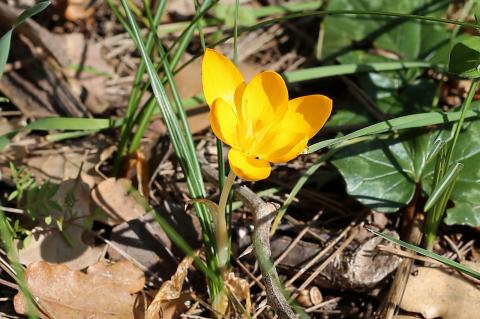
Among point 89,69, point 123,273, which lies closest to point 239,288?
point 123,273

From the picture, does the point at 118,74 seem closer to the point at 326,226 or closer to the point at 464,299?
the point at 326,226

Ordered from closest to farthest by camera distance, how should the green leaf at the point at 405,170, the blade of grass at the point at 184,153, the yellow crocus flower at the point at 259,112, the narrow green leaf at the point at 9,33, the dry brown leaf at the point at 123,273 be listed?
the yellow crocus flower at the point at 259,112 < the narrow green leaf at the point at 9,33 < the blade of grass at the point at 184,153 < the dry brown leaf at the point at 123,273 < the green leaf at the point at 405,170

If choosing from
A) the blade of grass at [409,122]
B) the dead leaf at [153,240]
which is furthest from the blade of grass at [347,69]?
the dead leaf at [153,240]

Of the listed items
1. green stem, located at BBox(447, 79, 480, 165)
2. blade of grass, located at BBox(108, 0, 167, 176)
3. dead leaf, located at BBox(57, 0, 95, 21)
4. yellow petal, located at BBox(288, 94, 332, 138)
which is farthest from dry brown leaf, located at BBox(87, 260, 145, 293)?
dead leaf, located at BBox(57, 0, 95, 21)

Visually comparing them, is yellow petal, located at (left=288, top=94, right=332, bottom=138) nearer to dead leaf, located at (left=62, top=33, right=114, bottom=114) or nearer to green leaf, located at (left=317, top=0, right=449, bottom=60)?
green leaf, located at (left=317, top=0, right=449, bottom=60)

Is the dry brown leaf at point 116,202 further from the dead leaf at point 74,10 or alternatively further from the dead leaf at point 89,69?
the dead leaf at point 74,10

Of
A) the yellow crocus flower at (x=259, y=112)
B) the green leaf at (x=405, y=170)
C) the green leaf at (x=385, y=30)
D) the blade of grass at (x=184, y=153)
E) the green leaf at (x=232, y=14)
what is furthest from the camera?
the green leaf at (x=232, y=14)
